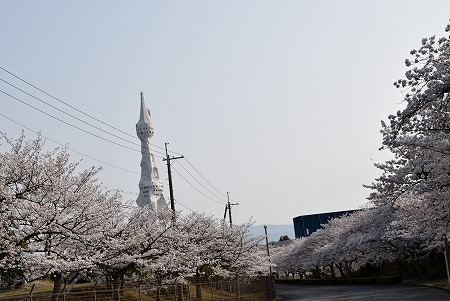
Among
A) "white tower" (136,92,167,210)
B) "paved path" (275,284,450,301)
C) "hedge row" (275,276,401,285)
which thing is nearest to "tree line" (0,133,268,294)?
"paved path" (275,284,450,301)

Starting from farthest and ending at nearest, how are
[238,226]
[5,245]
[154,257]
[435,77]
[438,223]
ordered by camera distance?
[238,226], [154,257], [438,223], [5,245], [435,77]

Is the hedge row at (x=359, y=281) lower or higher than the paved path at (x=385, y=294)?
higher

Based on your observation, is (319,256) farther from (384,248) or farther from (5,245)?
(5,245)

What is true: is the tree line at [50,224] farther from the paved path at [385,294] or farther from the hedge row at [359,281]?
the hedge row at [359,281]

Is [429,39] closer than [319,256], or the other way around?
[429,39]

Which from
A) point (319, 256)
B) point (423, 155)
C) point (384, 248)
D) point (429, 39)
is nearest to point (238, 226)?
point (384, 248)

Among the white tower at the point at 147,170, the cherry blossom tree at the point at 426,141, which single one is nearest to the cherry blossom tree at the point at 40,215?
the cherry blossom tree at the point at 426,141

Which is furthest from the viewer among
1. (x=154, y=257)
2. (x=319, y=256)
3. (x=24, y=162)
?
(x=319, y=256)

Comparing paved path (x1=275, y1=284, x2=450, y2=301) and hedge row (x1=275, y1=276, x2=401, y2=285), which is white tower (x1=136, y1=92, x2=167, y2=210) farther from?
paved path (x1=275, y1=284, x2=450, y2=301)

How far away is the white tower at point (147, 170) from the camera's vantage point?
77.6 m

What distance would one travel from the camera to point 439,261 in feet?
188

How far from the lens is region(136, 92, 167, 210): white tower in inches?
3054

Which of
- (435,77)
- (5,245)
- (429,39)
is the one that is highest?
(429,39)

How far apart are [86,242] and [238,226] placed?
32.1m
